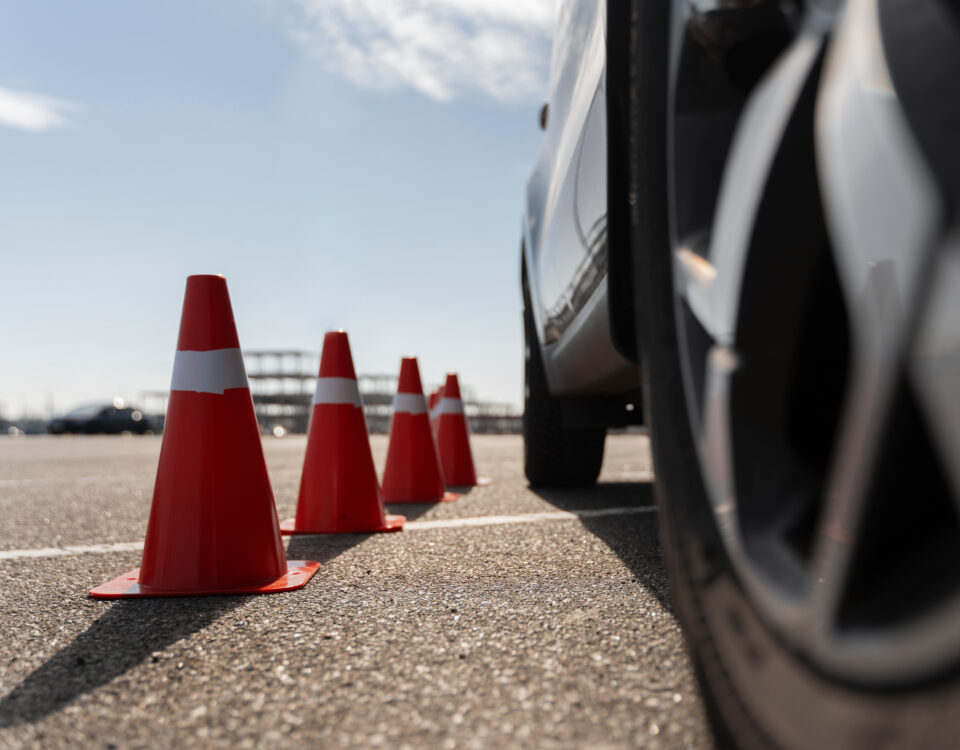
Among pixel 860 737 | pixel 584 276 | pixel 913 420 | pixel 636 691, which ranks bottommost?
pixel 636 691

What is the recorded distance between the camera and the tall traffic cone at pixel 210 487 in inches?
84.0

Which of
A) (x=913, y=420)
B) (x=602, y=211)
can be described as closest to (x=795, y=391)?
(x=913, y=420)

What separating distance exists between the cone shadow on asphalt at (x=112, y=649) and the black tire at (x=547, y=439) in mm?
2080

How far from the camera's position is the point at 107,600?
6.63ft

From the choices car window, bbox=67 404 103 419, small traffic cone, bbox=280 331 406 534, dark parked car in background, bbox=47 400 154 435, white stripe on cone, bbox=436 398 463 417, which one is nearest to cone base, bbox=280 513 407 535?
small traffic cone, bbox=280 331 406 534

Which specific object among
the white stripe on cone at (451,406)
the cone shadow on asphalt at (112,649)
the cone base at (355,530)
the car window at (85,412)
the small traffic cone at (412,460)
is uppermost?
the car window at (85,412)

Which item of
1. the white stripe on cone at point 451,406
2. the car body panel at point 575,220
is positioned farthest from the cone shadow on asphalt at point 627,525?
the white stripe on cone at point 451,406

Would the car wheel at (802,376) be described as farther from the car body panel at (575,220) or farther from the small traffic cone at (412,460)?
the small traffic cone at (412,460)

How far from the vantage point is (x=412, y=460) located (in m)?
4.25

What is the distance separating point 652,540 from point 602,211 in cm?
133

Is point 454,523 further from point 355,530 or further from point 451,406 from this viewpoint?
point 451,406

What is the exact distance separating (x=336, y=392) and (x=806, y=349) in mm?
2407

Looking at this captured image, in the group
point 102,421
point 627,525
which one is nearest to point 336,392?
point 627,525

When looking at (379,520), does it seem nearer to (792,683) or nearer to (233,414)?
(233,414)
